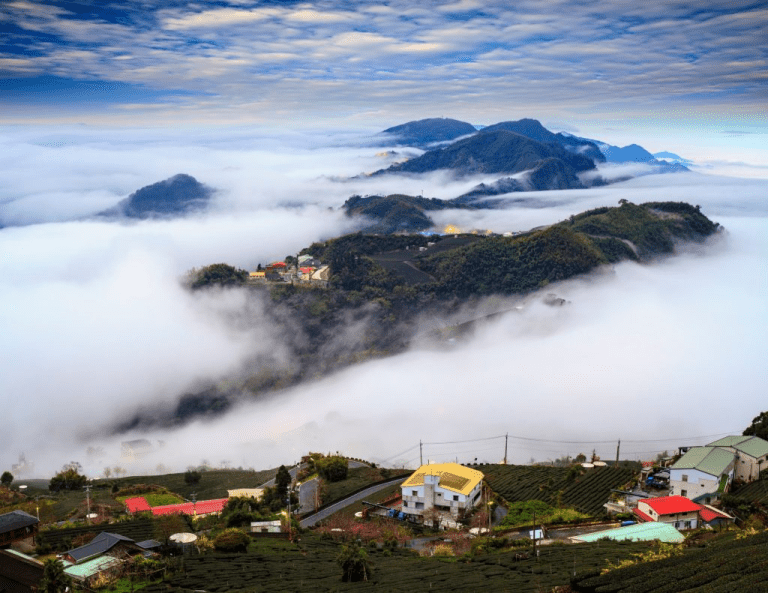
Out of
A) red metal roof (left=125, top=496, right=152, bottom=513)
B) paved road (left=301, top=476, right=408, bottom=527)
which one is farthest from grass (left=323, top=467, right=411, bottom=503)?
red metal roof (left=125, top=496, right=152, bottom=513)

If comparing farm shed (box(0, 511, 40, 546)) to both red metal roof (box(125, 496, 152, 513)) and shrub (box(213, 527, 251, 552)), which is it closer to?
shrub (box(213, 527, 251, 552))

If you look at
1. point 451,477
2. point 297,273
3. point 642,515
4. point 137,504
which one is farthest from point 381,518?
point 297,273

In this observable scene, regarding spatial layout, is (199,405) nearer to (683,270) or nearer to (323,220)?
(683,270)

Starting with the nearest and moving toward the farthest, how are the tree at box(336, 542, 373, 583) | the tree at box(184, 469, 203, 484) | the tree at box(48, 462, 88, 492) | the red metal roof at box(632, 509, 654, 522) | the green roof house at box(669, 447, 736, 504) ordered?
1. the tree at box(336, 542, 373, 583)
2. the red metal roof at box(632, 509, 654, 522)
3. the green roof house at box(669, 447, 736, 504)
4. the tree at box(48, 462, 88, 492)
5. the tree at box(184, 469, 203, 484)

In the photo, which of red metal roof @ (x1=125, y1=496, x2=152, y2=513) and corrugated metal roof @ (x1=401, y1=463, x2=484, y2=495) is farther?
red metal roof @ (x1=125, y1=496, x2=152, y2=513)

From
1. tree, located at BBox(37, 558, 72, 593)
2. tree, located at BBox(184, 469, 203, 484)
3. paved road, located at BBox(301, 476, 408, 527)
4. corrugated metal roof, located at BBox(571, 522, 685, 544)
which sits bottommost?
tree, located at BBox(184, 469, 203, 484)
